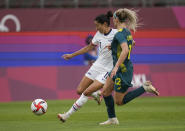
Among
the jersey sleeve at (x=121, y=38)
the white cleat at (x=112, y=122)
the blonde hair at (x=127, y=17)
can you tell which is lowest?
the white cleat at (x=112, y=122)

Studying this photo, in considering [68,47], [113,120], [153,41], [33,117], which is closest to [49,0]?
[68,47]

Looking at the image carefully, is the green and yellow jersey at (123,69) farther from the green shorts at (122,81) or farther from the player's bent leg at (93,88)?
the player's bent leg at (93,88)

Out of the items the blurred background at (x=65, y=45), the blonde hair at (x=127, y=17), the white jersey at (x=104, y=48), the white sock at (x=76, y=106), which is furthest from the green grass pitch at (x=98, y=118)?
the blonde hair at (x=127, y=17)

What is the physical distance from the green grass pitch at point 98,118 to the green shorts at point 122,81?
0.72 m

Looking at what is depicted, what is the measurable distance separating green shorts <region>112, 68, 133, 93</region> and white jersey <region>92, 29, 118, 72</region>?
1296 millimetres

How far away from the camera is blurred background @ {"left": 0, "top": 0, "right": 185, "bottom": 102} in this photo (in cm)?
1661

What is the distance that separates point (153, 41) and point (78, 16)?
3.51m

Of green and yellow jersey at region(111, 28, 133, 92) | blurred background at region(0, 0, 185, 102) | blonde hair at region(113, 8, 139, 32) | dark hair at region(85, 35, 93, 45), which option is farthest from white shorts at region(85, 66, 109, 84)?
dark hair at region(85, 35, 93, 45)

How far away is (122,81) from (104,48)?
155 cm

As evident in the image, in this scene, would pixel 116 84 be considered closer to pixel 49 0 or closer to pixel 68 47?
pixel 68 47

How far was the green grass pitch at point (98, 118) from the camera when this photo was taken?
884 cm

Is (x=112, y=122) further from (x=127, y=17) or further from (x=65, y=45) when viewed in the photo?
(x=65, y=45)

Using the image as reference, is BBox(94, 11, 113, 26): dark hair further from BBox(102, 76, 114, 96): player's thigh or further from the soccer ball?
the soccer ball

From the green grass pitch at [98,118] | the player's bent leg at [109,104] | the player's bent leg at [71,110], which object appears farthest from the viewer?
the player's bent leg at [71,110]
